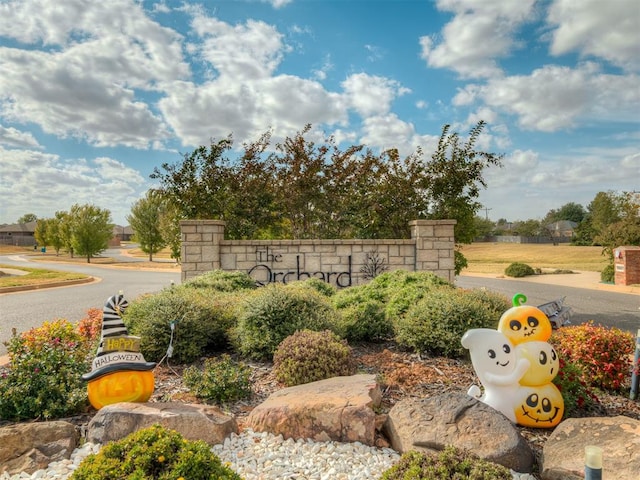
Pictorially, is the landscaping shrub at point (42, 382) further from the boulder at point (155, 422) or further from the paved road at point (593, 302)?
the paved road at point (593, 302)

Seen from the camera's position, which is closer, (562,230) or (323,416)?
(323,416)

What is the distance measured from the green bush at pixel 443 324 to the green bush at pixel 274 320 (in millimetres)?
985

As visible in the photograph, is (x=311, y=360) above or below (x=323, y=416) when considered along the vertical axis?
above

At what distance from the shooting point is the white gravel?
2914 mm

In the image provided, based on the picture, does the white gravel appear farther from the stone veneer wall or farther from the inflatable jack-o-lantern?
the stone veneer wall

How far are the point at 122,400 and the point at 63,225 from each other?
47.8 m

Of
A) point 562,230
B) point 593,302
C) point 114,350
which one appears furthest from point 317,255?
point 562,230

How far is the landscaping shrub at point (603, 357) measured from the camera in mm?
4715

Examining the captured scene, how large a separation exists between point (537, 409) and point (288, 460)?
2224 mm

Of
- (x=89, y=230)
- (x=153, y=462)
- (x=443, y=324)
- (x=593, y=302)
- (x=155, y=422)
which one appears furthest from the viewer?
(x=89, y=230)

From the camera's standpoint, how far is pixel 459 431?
10.4ft

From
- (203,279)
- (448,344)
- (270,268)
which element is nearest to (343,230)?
(270,268)

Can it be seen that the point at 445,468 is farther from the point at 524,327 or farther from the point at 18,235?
the point at 18,235

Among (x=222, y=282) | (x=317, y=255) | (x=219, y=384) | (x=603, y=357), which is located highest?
(x=317, y=255)
